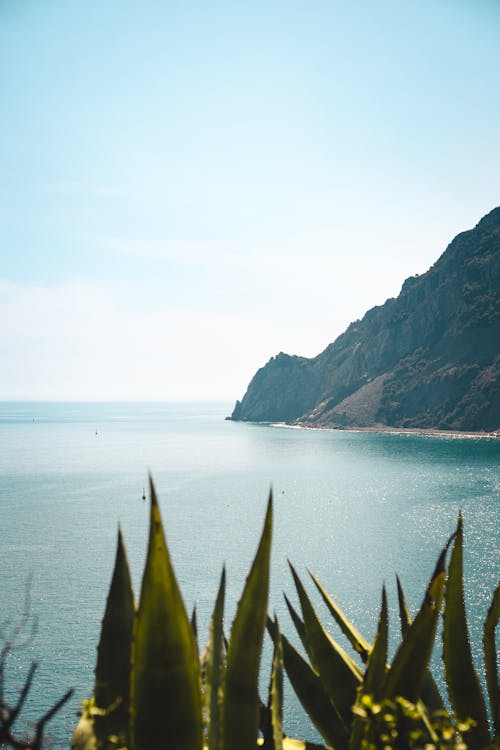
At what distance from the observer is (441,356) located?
17125cm

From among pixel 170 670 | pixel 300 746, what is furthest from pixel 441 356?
pixel 170 670

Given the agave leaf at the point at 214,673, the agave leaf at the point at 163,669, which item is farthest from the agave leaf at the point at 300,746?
the agave leaf at the point at 163,669

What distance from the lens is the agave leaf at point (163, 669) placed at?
5.69 ft

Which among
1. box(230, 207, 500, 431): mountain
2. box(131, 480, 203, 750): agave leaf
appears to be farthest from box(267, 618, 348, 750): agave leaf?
box(230, 207, 500, 431): mountain

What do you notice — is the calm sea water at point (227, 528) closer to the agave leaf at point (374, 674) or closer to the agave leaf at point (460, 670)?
the agave leaf at point (460, 670)

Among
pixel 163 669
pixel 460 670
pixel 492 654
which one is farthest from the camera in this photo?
pixel 492 654

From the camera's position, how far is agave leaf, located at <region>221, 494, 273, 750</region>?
80.3 inches

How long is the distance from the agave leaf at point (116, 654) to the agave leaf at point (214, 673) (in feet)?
1.19

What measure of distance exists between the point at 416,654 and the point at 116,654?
1.30 metres

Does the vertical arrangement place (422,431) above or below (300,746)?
below

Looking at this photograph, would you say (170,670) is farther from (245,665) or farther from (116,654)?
(116,654)

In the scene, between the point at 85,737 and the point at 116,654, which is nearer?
the point at 85,737

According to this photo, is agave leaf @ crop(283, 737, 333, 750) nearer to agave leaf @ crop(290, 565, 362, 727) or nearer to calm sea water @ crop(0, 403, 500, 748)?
agave leaf @ crop(290, 565, 362, 727)

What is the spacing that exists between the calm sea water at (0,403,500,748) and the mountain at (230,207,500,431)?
44.2m
